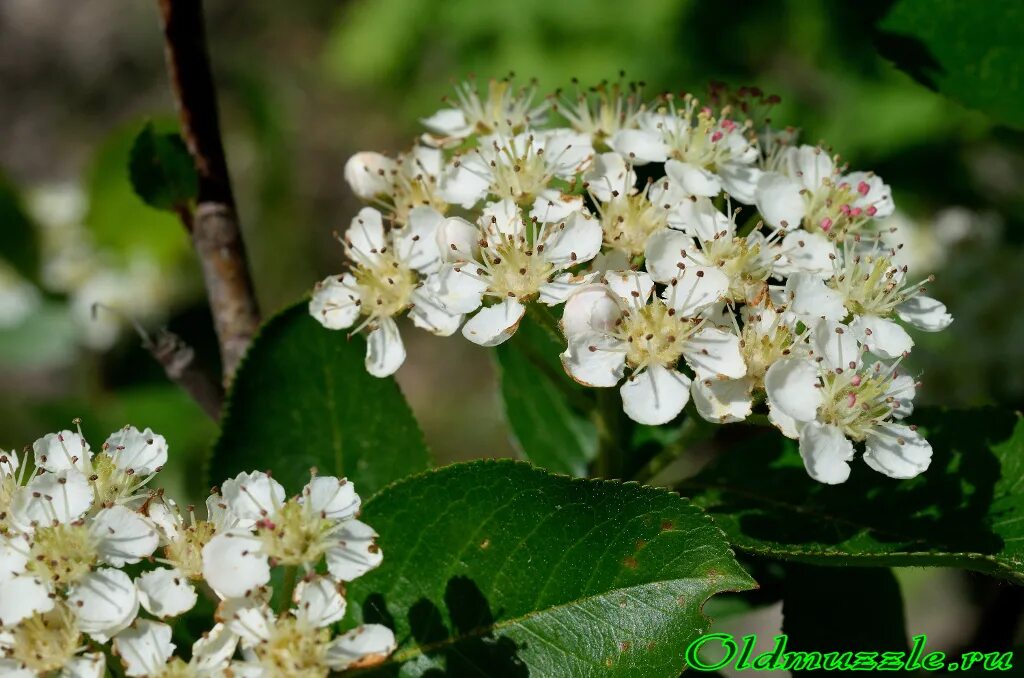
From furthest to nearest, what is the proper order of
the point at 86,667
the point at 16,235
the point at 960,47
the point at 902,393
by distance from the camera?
the point at 16,235, the point at 960,47, the point at 902,393, the point at 86,667

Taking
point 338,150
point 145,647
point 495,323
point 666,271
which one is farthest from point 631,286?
point 338,150

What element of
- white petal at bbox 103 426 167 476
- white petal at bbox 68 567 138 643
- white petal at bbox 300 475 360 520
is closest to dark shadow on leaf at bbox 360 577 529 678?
white petal at bbox 300 475 360 520

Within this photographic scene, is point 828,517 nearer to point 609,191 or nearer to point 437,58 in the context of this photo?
point 609,191

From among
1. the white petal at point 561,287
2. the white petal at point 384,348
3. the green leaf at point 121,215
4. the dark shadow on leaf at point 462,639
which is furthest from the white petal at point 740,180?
the green leaf at point 121,215

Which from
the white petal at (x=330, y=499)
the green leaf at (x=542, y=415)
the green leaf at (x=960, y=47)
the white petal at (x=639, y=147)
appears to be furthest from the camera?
the green leaf at (x=542, y=415)

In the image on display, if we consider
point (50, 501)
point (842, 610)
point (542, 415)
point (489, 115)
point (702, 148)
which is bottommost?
point (842, 610)

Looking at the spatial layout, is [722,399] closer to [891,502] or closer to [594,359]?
[594,359]

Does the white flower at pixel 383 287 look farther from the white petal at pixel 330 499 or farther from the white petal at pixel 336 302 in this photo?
the white petal at pixel 330 499
